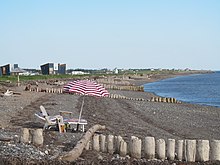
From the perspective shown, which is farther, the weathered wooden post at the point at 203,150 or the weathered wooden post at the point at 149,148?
the weathered wooden post at the point at 149,148

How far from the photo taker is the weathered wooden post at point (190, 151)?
34.4 ft

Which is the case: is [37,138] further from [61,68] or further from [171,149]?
[61,68]

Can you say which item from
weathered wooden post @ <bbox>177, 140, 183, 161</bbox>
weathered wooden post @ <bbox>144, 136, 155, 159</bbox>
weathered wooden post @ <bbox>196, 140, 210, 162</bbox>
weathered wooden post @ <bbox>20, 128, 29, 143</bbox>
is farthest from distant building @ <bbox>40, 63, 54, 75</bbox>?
weathered wooden post @ <bbox>196, 140, 210, 162</bbox>

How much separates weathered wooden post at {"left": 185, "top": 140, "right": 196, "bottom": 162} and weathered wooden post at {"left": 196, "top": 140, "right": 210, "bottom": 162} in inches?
4.5

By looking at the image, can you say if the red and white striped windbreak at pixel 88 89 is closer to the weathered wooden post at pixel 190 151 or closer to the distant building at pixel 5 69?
the weathered wooden post at pixel 190 151

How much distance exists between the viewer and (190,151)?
1050 cm

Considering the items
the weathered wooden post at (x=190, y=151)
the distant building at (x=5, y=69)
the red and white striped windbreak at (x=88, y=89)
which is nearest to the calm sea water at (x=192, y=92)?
the red and white striped windbreak at (x=88, y=89)

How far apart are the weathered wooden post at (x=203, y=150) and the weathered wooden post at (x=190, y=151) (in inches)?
4.5

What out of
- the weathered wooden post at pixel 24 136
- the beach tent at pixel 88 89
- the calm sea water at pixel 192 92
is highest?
the beach tent at pixel 88 89

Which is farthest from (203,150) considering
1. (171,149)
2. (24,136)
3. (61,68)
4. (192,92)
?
(61,68)

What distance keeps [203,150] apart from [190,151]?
337 mm

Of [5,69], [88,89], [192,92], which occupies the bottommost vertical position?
[192,92]

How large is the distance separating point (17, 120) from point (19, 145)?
298 inches

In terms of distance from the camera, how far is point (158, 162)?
395 inches
